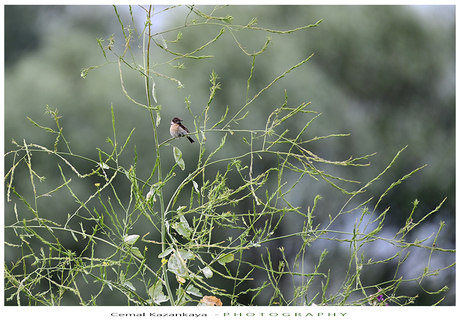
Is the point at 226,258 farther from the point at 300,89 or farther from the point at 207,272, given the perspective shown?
the point at 300,89

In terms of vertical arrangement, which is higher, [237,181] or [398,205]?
[237,181]

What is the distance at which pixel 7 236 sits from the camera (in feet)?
5.20

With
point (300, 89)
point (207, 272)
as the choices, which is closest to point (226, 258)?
point (207, 272)

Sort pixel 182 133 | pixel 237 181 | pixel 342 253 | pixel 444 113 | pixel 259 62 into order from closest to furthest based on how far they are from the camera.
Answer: pixel 182 133 < pixel 237 181 < pixel 259 62 < pixel 342 253 < pixel 444 113

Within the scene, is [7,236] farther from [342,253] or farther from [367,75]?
[367,75]

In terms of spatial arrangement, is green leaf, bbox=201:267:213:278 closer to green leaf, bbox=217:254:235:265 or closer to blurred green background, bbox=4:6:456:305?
green leaf, bbox=217:254:235:265

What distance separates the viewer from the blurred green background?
178 centimetres

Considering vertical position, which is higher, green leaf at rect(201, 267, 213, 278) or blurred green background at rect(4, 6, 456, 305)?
blurred green background at rect(4, 6, 456, 305)

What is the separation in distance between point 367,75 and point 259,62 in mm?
655

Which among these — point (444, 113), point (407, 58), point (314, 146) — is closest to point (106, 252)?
point (314, 146)

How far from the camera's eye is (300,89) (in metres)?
1.98

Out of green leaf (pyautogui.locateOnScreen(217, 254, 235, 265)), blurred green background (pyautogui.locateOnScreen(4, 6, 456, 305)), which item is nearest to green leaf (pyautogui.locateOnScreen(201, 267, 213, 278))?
green leaf (pyautogui.locateOnScreen(217, 254, 235, 265))

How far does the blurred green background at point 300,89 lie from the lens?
5.85 feet

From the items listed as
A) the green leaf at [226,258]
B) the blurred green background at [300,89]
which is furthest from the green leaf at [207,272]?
the blurred green background at [300,89]
